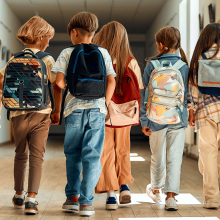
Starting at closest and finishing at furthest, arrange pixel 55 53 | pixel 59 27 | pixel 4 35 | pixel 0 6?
1. pixel 0 6
2. pixel 4 35
3. pixel 59 27
4. pixel 55 53

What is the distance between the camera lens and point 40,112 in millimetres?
2346

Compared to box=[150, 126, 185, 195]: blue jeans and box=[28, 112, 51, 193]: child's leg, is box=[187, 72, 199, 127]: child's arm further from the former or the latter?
box=[28, 112, 51, 193]: child's leg

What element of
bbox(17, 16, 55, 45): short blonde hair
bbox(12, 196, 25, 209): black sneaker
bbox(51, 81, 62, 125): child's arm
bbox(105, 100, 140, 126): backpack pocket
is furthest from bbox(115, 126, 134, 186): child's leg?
bbox(17, 16, 55, 45): short blonde hair

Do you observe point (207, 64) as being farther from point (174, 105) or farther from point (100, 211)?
point (100, 211)

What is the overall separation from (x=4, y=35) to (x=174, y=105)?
7808 mm

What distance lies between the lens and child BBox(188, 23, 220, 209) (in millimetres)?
2457

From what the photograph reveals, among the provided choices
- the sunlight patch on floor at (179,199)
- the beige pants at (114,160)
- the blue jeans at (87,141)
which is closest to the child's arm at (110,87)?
the blue jeans at (87,141)

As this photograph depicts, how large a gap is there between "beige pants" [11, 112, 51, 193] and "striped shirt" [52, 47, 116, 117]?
210mm

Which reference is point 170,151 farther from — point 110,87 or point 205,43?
point 205,43

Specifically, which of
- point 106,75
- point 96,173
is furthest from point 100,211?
point 106,75

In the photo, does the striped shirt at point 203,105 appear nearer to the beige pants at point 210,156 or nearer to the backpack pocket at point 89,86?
the beige pants at point 210,156

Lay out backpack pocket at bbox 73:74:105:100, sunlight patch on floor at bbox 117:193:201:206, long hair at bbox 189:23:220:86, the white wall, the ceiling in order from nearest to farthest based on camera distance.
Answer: backpack pocket at bbox 73:74:105:100 < long hair at bbox 189:23:220:86 < sunlight patch on floor at bbox 117:193:201:206 < the white wall < the ceiling

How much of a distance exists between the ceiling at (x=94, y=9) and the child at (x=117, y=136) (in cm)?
695

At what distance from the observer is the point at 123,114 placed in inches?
95.7
